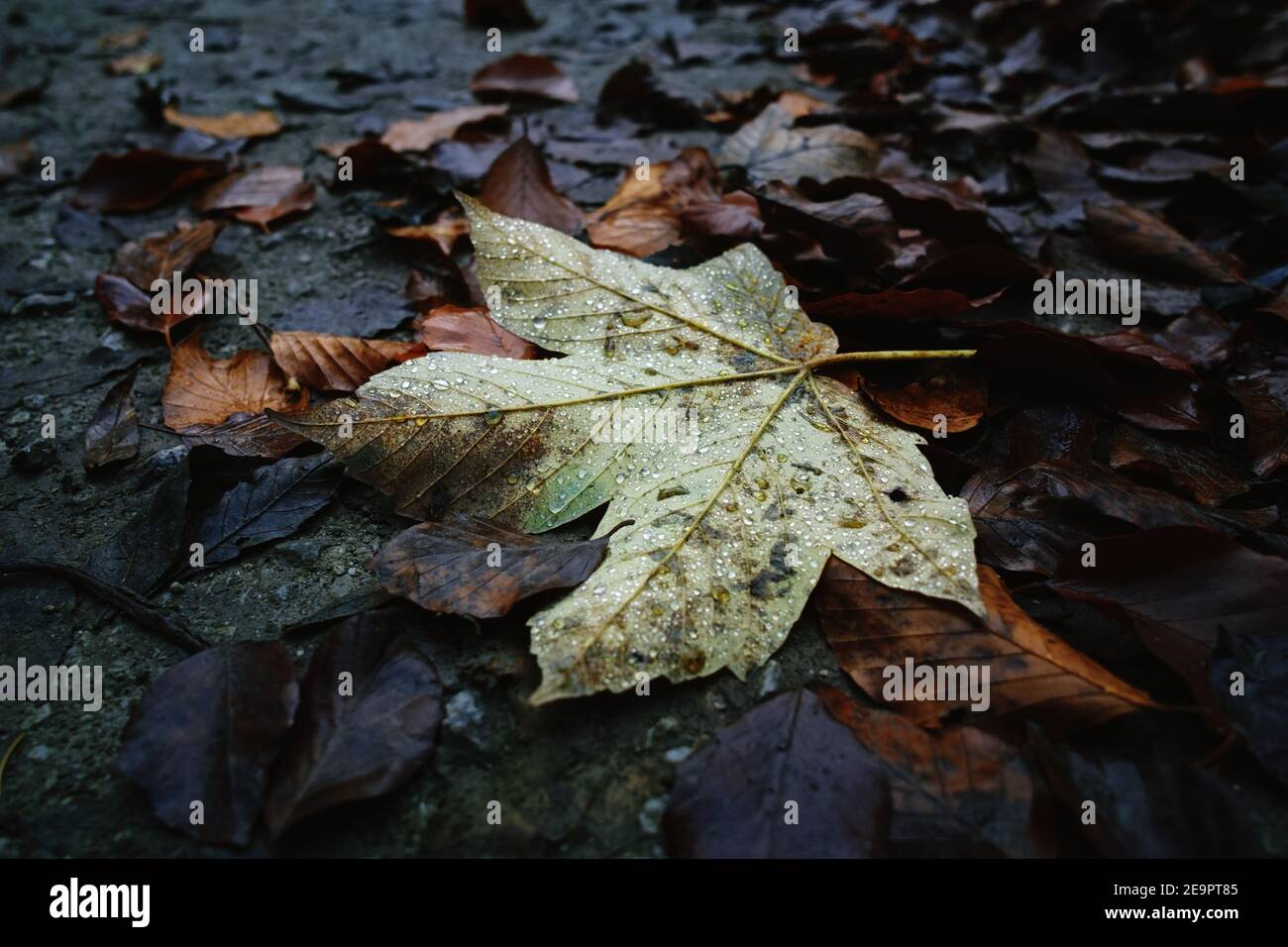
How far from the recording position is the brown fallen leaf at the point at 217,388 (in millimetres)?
1492

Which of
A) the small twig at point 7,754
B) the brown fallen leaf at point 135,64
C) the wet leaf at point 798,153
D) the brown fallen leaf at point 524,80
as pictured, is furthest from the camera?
the brown fallen leaf at point 135,64

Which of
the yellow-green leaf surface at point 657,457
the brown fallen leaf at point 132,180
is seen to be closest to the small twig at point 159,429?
the yellow-green leaf surface at point 657,457

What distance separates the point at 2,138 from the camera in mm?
2588

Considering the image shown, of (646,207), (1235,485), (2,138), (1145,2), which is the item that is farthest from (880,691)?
(1145,2)

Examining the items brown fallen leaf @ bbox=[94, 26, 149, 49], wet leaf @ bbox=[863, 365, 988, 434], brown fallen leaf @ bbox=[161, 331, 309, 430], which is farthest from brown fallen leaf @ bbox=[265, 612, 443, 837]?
brown fallen leaf @ bbox=[94, 26, 149, 49]

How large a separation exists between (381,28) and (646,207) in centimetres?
239

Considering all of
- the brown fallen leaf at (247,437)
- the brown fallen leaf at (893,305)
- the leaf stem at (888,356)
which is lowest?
the brown fallen leaf at (247,437)

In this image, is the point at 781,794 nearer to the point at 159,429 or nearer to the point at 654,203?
the point at 159,429

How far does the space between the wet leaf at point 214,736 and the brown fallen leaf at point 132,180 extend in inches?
68.4

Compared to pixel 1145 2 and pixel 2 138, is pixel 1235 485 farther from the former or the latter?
pixel 2 138

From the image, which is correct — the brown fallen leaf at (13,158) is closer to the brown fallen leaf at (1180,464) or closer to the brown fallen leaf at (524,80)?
the brown fallen leaf at (524,80)

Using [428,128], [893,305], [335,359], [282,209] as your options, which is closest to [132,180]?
[282,209]

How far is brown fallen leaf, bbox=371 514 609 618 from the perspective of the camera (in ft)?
3.45

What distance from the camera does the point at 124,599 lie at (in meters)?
1.16
